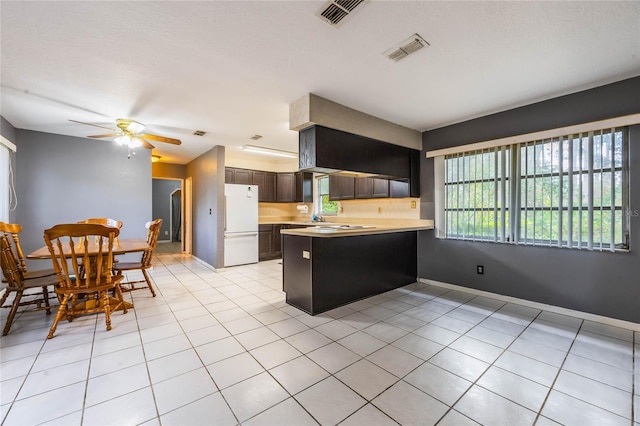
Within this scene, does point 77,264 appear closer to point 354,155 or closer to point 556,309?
point 354,155

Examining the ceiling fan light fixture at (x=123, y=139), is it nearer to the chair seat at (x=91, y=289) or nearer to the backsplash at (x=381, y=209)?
the chair seat at (x=91, y=289)

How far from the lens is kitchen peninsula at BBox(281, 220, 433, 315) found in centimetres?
305

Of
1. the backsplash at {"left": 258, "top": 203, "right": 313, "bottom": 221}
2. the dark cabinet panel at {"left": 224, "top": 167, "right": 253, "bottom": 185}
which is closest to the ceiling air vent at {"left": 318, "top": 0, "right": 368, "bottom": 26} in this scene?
the dark cabinet panel at {"left": 224, "top": 167, "right": 253, "bottom": 185}

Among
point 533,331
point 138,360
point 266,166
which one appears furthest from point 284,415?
point 266,166

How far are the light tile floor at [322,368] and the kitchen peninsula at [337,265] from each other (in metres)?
0.21

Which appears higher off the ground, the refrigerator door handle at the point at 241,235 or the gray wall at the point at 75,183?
the gray wall at the point at 75,183

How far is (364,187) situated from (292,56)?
309cm

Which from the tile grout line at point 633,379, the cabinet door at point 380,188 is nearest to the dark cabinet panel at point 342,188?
the cabinet door at point 380,188

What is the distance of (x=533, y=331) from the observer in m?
2.61

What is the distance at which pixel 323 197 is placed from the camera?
6.80 meters

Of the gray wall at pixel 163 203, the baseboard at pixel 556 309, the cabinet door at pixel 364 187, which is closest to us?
the baseboard at pixel 556 309

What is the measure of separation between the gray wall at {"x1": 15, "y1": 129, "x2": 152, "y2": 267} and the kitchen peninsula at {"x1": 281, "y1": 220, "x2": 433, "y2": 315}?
3519mm

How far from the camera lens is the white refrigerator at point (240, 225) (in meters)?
5.45

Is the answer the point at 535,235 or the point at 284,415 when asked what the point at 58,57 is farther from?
the point at 535,235
